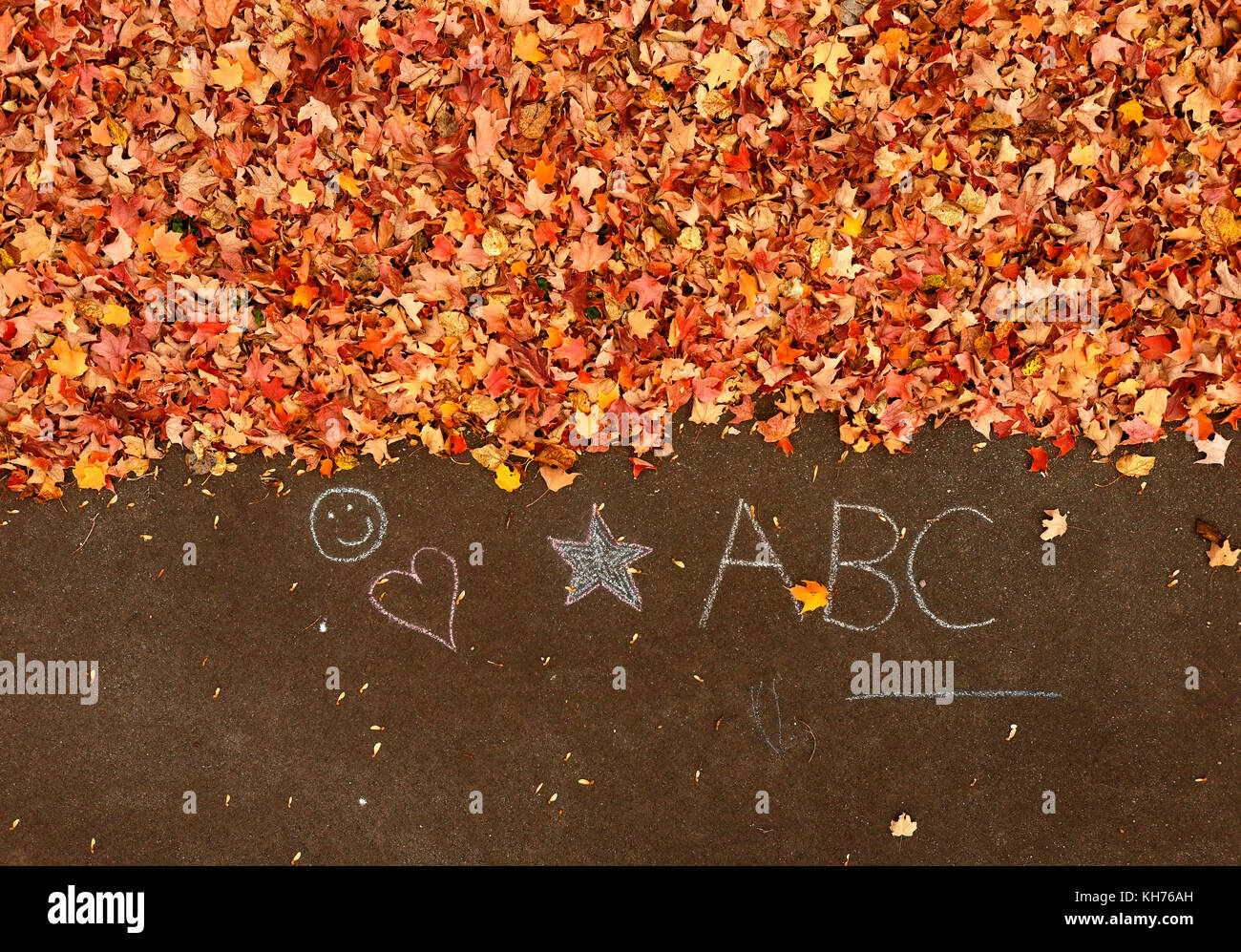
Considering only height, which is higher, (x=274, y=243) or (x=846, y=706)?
(x=274, y=243)

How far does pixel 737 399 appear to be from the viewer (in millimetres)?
2410

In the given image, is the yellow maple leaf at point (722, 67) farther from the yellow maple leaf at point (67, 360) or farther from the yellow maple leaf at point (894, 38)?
the yellow maple leaf at point (67, 360)

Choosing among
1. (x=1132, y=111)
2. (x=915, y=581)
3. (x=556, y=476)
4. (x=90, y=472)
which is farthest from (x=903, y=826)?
(x=90, y=472)

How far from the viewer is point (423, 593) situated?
2.46 metres

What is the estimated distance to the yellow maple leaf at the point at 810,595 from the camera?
2.43 meters

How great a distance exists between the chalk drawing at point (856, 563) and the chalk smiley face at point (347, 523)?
5.78ft

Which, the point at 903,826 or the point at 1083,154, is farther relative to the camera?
the point at 903,826

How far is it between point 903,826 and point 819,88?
9.18 ft

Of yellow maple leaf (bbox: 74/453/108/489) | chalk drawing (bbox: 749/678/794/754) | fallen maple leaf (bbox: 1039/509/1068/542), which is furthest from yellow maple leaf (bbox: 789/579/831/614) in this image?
yellow maple leaf (bbox: 74/453/108/489)

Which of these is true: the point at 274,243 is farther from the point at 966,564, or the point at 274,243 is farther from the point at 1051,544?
Answer: the point at 1051,544

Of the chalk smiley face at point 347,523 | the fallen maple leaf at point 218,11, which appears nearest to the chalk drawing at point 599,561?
the chalk smiley face at point 347,523

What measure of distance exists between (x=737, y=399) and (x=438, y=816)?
2010mm

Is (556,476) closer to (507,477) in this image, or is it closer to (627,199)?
(507,477)
